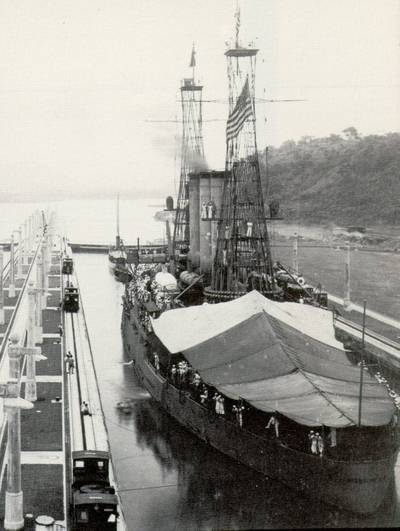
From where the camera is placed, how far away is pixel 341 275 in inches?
2206

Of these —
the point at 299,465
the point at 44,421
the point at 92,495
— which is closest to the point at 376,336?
the point at 299,465

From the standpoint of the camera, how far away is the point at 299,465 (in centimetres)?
2036

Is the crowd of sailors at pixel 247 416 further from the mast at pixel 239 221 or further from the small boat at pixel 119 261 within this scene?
the small boat at pixel 119 261

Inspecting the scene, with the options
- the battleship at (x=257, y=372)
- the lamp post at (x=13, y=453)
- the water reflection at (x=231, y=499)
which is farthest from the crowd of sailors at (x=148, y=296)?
the lamp post at (x=13, y=453)

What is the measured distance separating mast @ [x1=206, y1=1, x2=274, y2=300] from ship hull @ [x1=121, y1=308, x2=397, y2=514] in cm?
1068

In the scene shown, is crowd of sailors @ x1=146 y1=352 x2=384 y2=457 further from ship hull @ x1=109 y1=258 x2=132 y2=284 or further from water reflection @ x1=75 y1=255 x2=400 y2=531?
ship hull @ x1=109 y1=258 x2=132 y2=284

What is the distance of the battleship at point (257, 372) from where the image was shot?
20016 mm

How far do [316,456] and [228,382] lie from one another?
468 cm

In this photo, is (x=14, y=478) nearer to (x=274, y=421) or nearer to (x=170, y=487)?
(x=170, y=487)

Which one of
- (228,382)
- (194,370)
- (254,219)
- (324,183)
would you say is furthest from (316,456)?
(324,183)

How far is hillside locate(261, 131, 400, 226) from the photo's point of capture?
48594 mm

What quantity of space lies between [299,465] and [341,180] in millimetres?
34793

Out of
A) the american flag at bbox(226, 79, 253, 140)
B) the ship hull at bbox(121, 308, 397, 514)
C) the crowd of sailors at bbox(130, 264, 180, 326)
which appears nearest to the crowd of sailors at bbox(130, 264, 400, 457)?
the ship hull at bbox(121, 308, 397, 514)

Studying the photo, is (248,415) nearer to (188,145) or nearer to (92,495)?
(92,495)
